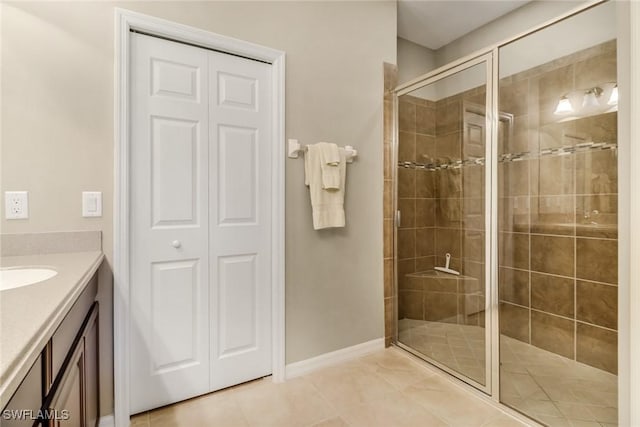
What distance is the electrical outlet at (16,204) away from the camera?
4.52ft

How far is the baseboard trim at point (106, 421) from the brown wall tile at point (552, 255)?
2524 millimetres

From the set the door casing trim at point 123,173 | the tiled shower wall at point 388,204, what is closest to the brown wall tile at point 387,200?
the tiled shower wall at point 388,204

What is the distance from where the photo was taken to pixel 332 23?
2213mm

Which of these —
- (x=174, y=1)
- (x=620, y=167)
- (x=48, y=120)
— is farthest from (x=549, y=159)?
(x=48, y=120)

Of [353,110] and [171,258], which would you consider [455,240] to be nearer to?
[353,110]

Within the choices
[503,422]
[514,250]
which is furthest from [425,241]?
[503,422]

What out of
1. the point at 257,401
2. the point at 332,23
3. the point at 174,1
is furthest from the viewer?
the point at 332,23

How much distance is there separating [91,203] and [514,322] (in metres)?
2.40

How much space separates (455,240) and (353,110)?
1.17 metres

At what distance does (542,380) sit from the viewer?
72.5 inches

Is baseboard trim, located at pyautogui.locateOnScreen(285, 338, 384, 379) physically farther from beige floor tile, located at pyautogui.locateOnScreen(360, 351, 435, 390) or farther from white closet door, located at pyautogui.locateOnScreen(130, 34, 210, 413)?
white closet door, located at pyautogui.locateOnScreen(130, 34, 210, 413)

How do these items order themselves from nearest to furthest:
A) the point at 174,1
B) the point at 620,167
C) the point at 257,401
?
the point at 620,167 < the point at 174,1 < the point at 257,401

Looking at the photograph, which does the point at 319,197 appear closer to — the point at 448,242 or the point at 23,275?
the point at 448,242

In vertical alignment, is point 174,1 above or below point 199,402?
above
